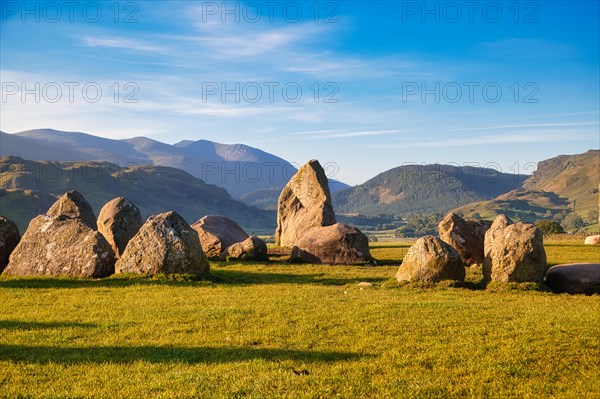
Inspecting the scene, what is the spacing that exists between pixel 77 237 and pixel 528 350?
73.4ft

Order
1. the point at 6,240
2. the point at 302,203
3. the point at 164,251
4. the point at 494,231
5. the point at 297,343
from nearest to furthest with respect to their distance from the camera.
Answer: the point at 297,343 → the point at 164,251 → the point at 6,240 → the point at 494,231 → the point at 302,203

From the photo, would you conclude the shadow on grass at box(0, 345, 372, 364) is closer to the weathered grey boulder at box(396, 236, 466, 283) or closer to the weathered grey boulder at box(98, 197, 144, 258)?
the weathered grey boulder at box(396, 236, 466, 283)

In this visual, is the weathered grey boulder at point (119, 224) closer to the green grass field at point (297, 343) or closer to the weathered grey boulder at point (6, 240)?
the weathered grey boulder at point (6, 240)

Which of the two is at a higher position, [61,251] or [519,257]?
[61,251]

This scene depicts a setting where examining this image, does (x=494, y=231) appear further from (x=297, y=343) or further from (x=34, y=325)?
(x=34, y=325)

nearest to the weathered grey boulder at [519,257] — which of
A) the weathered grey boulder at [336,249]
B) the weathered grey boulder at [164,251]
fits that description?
the weathered grey boulder at [336,249]

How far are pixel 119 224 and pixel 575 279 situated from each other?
26132 mm

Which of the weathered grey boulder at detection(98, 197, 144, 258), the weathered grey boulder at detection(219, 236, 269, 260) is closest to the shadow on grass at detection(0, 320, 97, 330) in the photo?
the weathered grey boulder at detection(98, 197, 144, 258)

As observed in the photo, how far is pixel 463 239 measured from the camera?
1341 inches

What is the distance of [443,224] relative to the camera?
3475 cm

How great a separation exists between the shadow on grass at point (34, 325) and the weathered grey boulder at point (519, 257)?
17.8 metres

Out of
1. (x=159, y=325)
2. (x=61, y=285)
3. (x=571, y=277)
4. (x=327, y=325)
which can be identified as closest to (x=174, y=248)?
(x=61, y=285)

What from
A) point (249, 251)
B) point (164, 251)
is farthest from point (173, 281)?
point (249, 251)

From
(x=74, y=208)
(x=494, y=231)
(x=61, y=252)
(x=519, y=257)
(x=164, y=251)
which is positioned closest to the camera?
(x=519, y=257)
